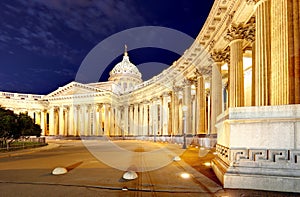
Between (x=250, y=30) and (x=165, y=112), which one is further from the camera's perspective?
(x=165, y=112)

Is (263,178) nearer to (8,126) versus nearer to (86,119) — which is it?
(8,126)

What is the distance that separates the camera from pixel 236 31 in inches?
815

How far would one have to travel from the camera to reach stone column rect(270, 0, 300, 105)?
12.5 meters

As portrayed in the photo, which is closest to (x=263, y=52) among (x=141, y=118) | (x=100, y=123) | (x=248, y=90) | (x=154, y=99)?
(x=248, y=90)

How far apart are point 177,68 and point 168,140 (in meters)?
13.2

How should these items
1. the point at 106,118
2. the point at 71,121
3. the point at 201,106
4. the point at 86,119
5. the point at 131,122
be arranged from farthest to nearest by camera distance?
the point at 86,119, the point at 71,121, the point at 106,118, the point at 131,122, the point at 201,106

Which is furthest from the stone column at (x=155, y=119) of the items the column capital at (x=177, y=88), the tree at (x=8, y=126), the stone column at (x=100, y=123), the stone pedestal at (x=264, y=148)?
the stone pedestal at (x=264, y=148)

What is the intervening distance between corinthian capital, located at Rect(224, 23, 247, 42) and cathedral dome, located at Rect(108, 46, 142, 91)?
95.4m

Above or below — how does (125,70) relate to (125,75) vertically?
above

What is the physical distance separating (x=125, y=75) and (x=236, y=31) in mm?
101114

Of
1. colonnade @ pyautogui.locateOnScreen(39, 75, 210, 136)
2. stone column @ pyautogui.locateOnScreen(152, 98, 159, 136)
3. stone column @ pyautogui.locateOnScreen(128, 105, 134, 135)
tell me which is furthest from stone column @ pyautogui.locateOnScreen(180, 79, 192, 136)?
stone column @ pyautogui.locateOnScreen(128, 105, 134, 135)

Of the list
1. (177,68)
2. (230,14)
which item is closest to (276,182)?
(230,14)

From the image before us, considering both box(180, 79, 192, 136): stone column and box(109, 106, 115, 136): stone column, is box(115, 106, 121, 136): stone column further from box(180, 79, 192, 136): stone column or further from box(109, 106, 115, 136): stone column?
box(180, 79, 192, 136): stone column

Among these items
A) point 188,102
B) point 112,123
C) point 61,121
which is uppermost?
point 188,102
